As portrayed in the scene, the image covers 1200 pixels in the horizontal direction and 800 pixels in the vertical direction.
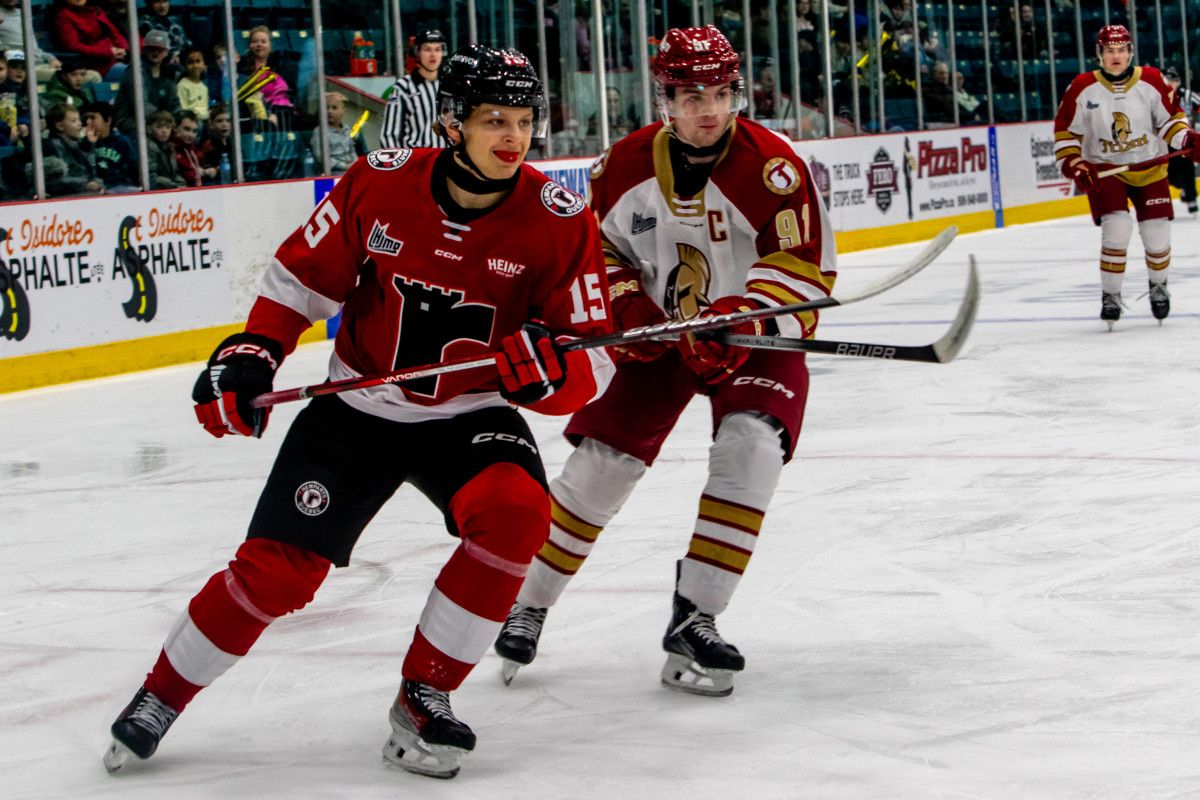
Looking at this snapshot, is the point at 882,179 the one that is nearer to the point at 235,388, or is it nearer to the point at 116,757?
the point at 235,388

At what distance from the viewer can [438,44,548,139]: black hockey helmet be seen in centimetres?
244

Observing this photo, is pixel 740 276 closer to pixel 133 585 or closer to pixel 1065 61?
pixel 133 585

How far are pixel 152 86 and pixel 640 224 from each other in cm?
542

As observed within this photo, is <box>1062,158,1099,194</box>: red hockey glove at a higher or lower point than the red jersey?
higher

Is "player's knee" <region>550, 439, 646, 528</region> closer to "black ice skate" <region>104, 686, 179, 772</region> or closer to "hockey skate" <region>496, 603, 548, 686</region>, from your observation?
"hockey skate" <region>496, 603, 548, 686</region>

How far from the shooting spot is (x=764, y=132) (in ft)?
9.58

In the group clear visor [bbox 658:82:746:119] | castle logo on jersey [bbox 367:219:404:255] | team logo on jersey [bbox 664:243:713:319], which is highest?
clear visor [bbox 658:82:746:119]

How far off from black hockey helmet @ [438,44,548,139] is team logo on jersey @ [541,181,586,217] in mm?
83

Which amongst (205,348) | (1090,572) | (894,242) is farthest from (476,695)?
(894,242)

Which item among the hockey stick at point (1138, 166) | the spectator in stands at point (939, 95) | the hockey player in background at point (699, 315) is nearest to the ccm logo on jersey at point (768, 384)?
the hockey player in background at point (699, 315)

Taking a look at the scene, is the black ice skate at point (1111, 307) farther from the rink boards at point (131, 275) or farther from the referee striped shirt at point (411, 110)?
the rink boards at point (131, 275)

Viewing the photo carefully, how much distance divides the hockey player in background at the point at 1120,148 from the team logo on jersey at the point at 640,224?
443 centimetres

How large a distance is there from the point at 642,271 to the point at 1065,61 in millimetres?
14408

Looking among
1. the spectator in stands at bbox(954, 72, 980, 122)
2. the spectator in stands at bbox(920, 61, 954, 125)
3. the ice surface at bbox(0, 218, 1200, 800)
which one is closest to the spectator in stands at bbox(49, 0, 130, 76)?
the ice surface at bbox(0, 218, 1200, 800)
